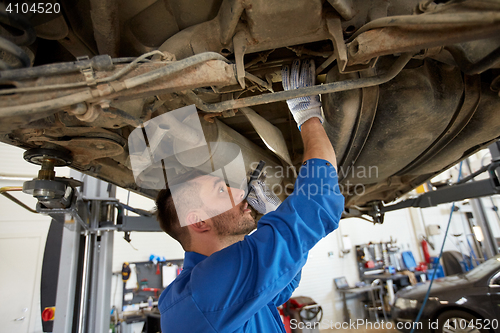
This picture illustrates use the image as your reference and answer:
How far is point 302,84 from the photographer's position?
0.97 metres

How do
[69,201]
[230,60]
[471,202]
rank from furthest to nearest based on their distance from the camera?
1. [471,202]
2. [69,201]
3. [230,60]

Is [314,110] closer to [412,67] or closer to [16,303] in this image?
[412,67]

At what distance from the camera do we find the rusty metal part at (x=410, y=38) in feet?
2.11

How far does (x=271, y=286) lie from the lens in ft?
2.42

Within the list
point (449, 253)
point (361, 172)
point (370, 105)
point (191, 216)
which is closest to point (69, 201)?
point (191, 216)

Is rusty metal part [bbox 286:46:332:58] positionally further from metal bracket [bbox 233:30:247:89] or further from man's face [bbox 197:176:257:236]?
man's face [bbox 197:176:257:236]

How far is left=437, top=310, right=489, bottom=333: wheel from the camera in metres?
3.35

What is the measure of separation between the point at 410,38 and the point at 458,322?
4.27 meters

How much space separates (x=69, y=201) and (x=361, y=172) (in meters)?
1.64

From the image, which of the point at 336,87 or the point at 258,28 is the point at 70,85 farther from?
the point at 336,87

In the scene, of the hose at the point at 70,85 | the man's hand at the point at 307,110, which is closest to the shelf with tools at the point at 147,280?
the man's hand at the point at 307,110

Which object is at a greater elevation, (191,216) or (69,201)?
(69,201)

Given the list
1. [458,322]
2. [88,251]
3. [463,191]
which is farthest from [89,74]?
[458,322]

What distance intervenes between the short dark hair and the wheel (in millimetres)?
3984
